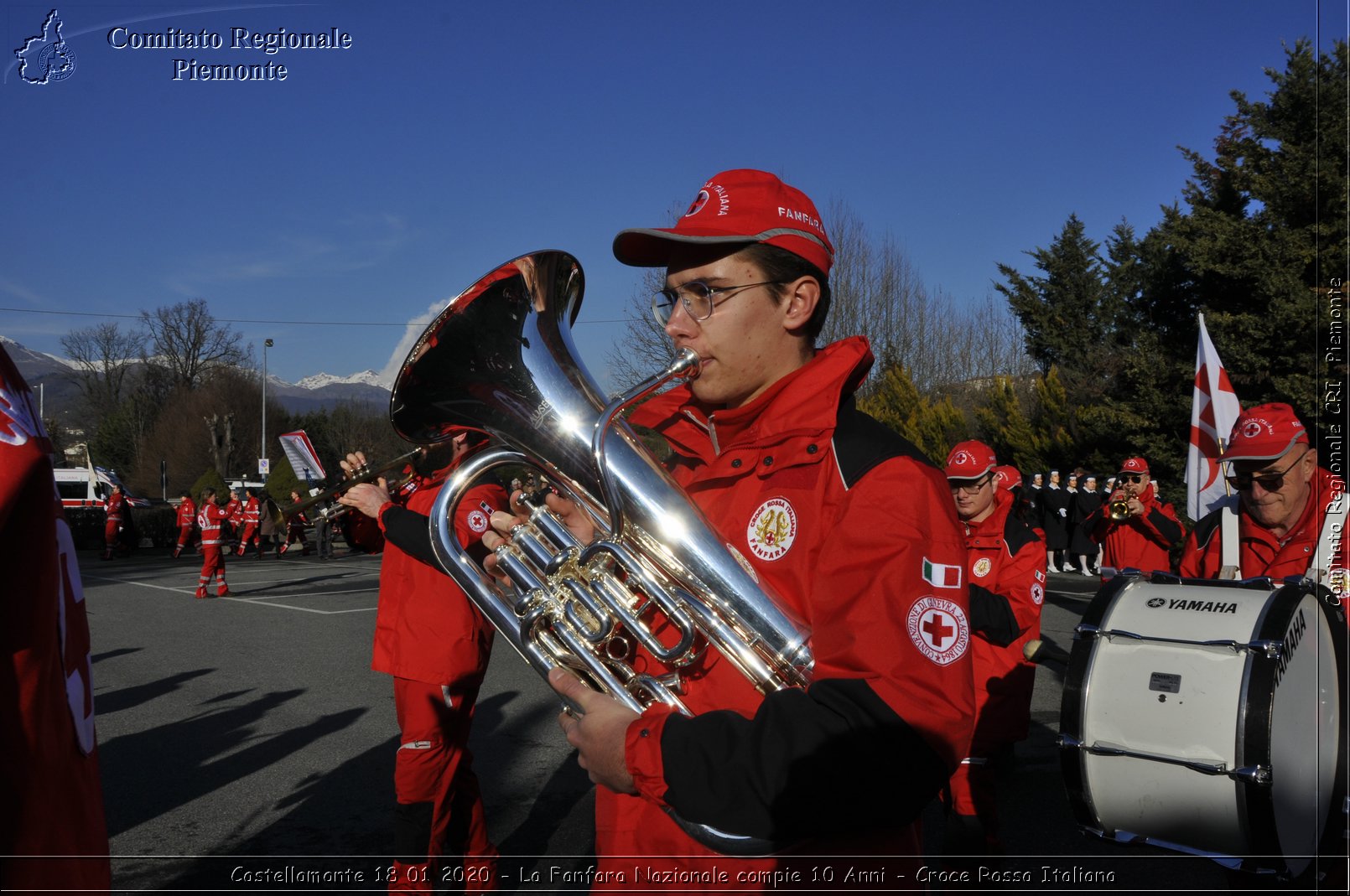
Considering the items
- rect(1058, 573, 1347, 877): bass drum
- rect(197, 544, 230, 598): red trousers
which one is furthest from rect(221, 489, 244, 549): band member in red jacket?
rect(1058, 573, 1347, 877): bass drum

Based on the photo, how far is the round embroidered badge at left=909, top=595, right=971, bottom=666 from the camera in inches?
57.1

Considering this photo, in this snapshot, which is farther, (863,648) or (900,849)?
(900,849)

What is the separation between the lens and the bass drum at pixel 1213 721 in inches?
106

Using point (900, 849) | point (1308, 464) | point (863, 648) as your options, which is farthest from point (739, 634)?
point (1308, 464)

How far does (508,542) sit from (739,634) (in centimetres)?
71

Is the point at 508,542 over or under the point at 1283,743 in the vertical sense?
over

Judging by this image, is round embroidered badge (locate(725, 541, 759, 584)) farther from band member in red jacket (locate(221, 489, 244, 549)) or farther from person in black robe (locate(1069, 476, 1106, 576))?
band member in red jacket (locate(221, 489, 244, 549))

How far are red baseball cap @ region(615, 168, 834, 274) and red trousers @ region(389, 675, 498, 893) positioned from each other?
103 inches

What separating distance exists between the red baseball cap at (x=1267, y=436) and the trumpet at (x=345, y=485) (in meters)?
3.57

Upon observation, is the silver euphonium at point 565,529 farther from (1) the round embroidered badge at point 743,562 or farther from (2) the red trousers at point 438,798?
(2) the red trousers at point 438,798

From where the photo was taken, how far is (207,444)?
53062 mm

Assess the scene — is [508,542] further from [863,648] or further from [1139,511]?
[1139,511]

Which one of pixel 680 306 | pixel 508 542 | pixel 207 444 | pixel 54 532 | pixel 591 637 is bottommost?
pixel 207 444

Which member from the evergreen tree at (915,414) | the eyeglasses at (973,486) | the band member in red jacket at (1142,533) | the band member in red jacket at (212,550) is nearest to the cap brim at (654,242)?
the eyeglasses at (973,486)
